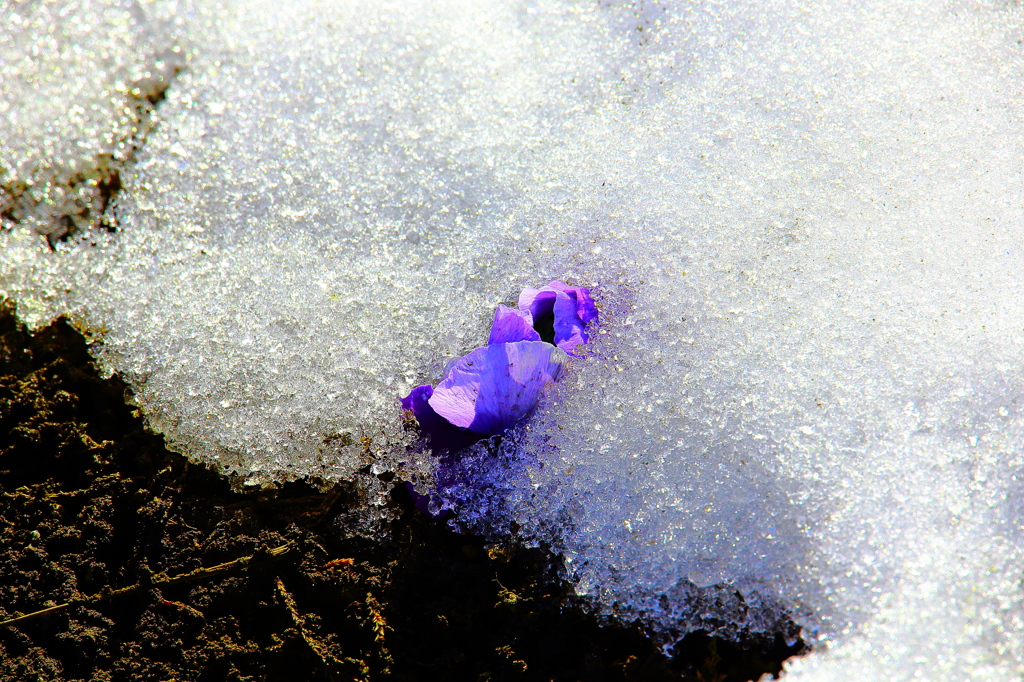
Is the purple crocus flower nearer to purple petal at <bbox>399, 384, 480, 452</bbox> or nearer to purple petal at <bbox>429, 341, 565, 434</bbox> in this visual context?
purple petal at <bbox>429, 341, 565, 434</bbox>

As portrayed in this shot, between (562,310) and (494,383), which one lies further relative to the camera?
(562,310)

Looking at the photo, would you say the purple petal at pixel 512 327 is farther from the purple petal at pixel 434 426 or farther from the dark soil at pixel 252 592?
the dark soil at pixel 252 592

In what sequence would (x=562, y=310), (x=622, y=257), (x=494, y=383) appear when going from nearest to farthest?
(x=494, y=383) < (x=562, y=310) < (x=622, y=257)

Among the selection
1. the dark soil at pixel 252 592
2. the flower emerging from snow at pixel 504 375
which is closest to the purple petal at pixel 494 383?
the flower emerging from snow at pixel 504 375

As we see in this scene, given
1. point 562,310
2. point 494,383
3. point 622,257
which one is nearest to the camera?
point 494,383

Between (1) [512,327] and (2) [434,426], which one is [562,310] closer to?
(1) [512,327]

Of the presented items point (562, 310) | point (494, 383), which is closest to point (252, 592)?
point (494, 383)

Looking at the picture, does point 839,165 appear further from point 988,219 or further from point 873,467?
point 873,467
